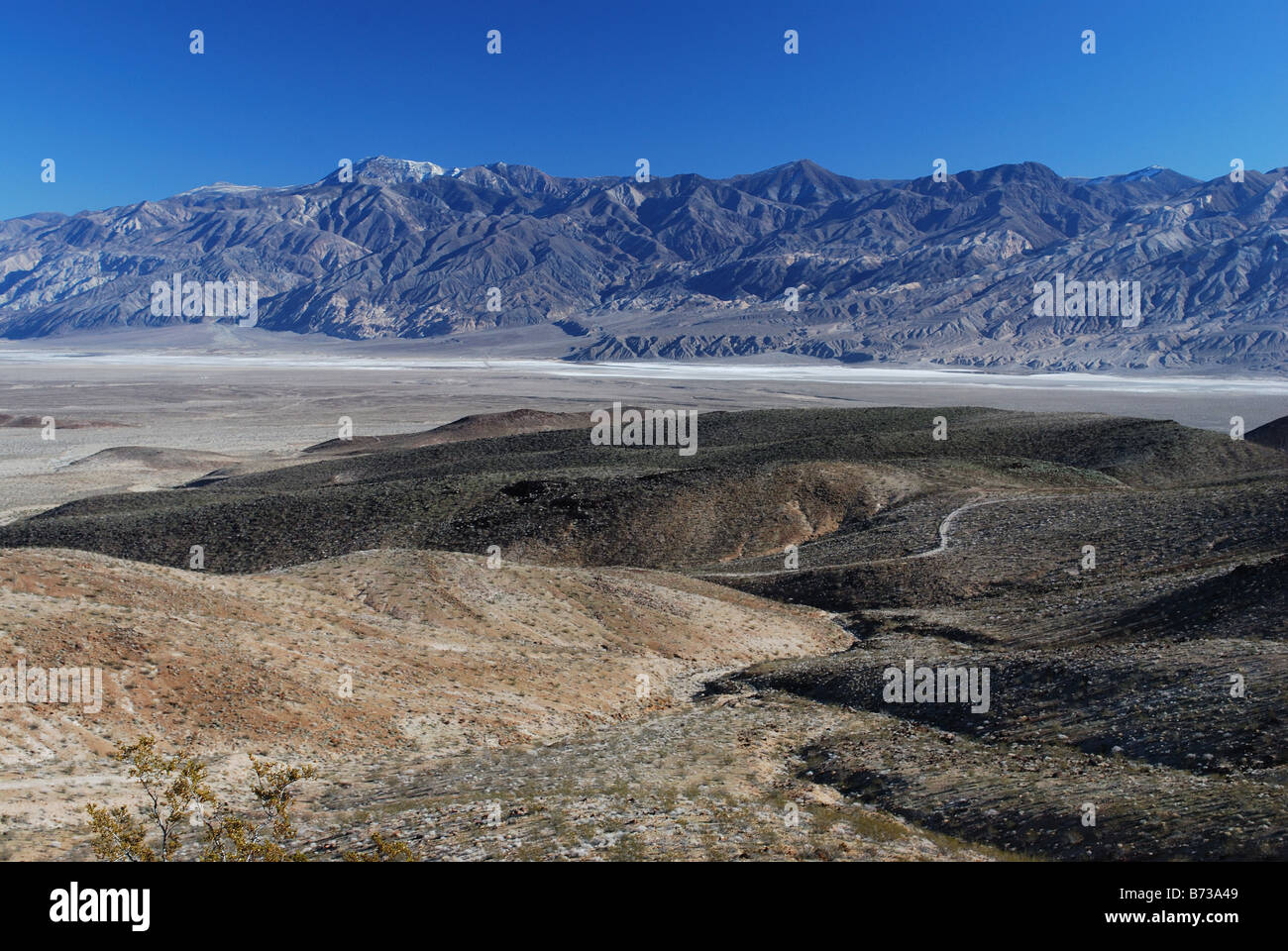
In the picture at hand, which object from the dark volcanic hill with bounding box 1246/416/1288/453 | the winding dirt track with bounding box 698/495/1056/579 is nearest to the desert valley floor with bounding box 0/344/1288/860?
the winding dirt track with bounding box 698/495/1056/579

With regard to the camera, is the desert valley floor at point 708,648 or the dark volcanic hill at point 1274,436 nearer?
the desert valley floor at point 708,648

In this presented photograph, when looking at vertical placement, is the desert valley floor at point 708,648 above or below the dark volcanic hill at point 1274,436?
below

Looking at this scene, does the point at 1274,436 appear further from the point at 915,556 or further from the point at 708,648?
→ the point at 708,648

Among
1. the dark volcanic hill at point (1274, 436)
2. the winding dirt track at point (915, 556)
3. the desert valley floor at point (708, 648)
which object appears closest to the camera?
the desert valley floor at point (708, 648)

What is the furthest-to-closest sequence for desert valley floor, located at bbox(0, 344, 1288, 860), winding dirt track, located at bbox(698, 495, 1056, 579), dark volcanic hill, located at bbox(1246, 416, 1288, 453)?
dark volcanic hill, located at bbox(1246, 416, 1288, 453) → winding dirt track, located at bbox(698, 495, 1056, 579) → desert valley floor, located at bbox(0, 344, 1288, 860)

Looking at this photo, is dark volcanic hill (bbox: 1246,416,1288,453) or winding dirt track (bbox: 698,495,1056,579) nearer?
winding dirt track (bbox: 698,495,1056,579)

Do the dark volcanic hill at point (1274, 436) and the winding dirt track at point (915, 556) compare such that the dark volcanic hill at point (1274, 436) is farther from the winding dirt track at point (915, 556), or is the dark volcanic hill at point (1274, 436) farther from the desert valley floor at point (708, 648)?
the winding dirt track at point (915, 556)

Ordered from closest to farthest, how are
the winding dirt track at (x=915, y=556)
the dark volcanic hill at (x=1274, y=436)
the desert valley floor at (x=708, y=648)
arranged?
the desert valley floor at (x=708, y=648), the winding dirt track at (x=915, y=556), the dark volcanic hill at (x=1274, y=436)

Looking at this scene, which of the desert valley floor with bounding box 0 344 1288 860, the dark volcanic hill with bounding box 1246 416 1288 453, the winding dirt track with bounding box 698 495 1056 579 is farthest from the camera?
the dark volcanic hill with bounding box 1246 416 1288 453

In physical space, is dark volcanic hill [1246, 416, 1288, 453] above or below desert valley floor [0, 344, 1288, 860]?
above

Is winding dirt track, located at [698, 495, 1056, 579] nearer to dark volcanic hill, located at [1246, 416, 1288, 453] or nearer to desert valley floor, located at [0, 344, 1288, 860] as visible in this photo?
desert valley floor, located at [0, 344, 1288, 860]

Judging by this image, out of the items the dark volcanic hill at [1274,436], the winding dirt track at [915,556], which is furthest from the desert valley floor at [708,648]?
the dark volcanic hill at [1274,436]
